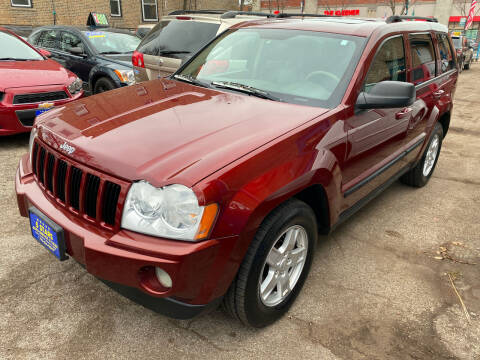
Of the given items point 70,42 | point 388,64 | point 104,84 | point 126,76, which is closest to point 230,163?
point 388,64

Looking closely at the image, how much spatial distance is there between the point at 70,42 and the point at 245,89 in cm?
602

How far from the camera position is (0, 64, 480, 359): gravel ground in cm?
220

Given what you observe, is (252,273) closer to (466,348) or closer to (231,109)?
(231,109)

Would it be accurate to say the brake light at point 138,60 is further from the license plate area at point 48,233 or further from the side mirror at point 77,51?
the license plate area at point 48,233

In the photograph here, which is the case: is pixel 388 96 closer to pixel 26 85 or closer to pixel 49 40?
pixel 26 85

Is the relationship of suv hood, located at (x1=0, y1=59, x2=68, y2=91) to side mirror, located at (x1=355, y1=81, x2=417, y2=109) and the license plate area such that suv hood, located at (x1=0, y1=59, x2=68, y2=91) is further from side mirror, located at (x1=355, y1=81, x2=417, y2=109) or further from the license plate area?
side mirror, located at (x1=355, y1=81, x2=417, y2=109)

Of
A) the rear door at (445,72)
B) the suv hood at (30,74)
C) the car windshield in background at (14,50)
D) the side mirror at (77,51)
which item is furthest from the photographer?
the side mirror at (77,51)

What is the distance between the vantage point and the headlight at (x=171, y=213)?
1.77 m

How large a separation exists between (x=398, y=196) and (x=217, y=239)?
313 centimetres

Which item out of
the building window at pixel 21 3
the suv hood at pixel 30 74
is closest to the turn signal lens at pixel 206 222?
the suv hood at pixel 30 74

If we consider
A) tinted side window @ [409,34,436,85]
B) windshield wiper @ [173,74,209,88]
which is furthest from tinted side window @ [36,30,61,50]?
tinted side window @ [409,34,436,85]

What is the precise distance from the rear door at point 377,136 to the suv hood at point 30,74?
4229mm

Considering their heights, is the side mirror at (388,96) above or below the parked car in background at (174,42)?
below

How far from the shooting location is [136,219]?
1.84m
